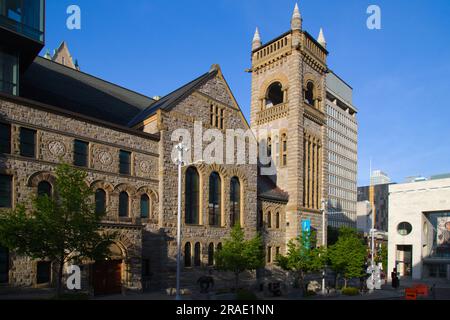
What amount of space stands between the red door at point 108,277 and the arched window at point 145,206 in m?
4.37

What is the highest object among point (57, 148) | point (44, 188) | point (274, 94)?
point (274, 94)

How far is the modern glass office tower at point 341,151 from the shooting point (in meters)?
116

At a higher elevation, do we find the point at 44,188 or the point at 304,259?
the point at 44,188

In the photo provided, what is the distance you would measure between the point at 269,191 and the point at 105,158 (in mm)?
19892

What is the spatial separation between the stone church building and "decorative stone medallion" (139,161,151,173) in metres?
0.08

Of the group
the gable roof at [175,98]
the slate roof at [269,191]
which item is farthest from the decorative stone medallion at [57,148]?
the slate roof at [269,191]

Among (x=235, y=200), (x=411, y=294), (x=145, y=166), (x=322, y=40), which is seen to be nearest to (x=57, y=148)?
(x=145, y=166)

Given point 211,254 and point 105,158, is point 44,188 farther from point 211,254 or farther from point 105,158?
point 211,254

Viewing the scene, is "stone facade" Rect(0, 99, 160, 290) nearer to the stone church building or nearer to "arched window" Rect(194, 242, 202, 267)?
the stone church building

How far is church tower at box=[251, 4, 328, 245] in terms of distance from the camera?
4344 cm

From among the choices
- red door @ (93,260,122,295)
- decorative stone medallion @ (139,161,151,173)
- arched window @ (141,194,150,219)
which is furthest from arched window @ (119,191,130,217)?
red door @ (93,260,122,295)

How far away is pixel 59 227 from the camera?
722 inches

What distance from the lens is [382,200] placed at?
444ft
